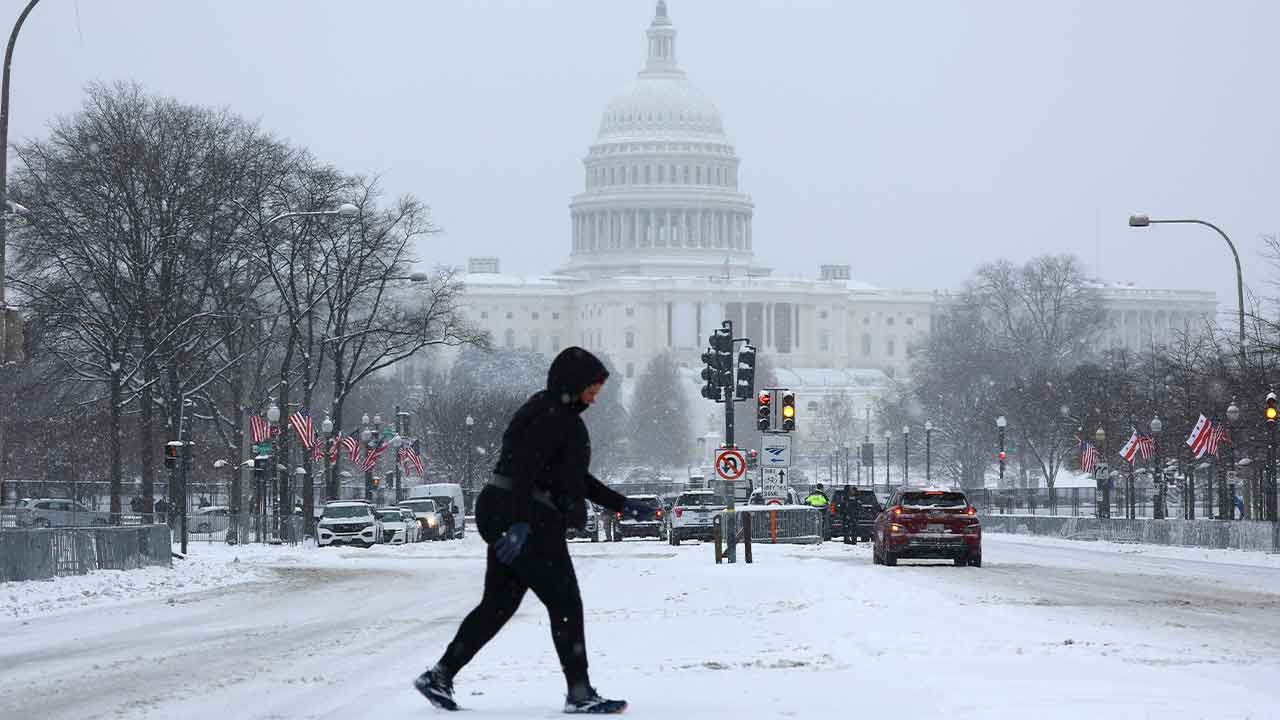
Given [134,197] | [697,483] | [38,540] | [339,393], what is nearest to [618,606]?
[38,540]

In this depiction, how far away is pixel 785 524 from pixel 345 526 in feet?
38.1

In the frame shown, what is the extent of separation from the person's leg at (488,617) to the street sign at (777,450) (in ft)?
115

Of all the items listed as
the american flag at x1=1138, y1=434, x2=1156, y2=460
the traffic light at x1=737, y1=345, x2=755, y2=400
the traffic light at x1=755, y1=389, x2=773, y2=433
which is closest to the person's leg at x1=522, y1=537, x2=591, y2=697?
the traffic light at x1=737, y1=345, x2=755, y2=400

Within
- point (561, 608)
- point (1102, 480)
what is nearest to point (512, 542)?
point (561, 608)

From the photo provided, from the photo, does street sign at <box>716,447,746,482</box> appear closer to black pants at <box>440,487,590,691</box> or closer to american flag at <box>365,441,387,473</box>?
black pants at <box>440,487,590,691</box>

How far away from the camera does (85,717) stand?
12.9 metres

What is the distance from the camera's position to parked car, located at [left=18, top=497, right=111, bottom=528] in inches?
2200

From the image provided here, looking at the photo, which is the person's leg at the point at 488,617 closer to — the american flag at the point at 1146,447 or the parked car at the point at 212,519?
the american flag at the point at 1146,447

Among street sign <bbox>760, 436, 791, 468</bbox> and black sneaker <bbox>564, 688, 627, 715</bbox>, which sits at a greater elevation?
street sign <bbox>760, 436, 791, 468</bbox>

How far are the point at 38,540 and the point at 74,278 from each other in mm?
26915

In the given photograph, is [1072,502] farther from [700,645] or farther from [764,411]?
[700,645]

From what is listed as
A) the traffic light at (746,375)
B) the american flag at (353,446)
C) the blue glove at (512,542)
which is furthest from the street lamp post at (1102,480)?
the blue glove at (512,542)

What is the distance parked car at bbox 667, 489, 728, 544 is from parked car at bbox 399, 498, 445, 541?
10.4m

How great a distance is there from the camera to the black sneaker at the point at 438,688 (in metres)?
12.3
